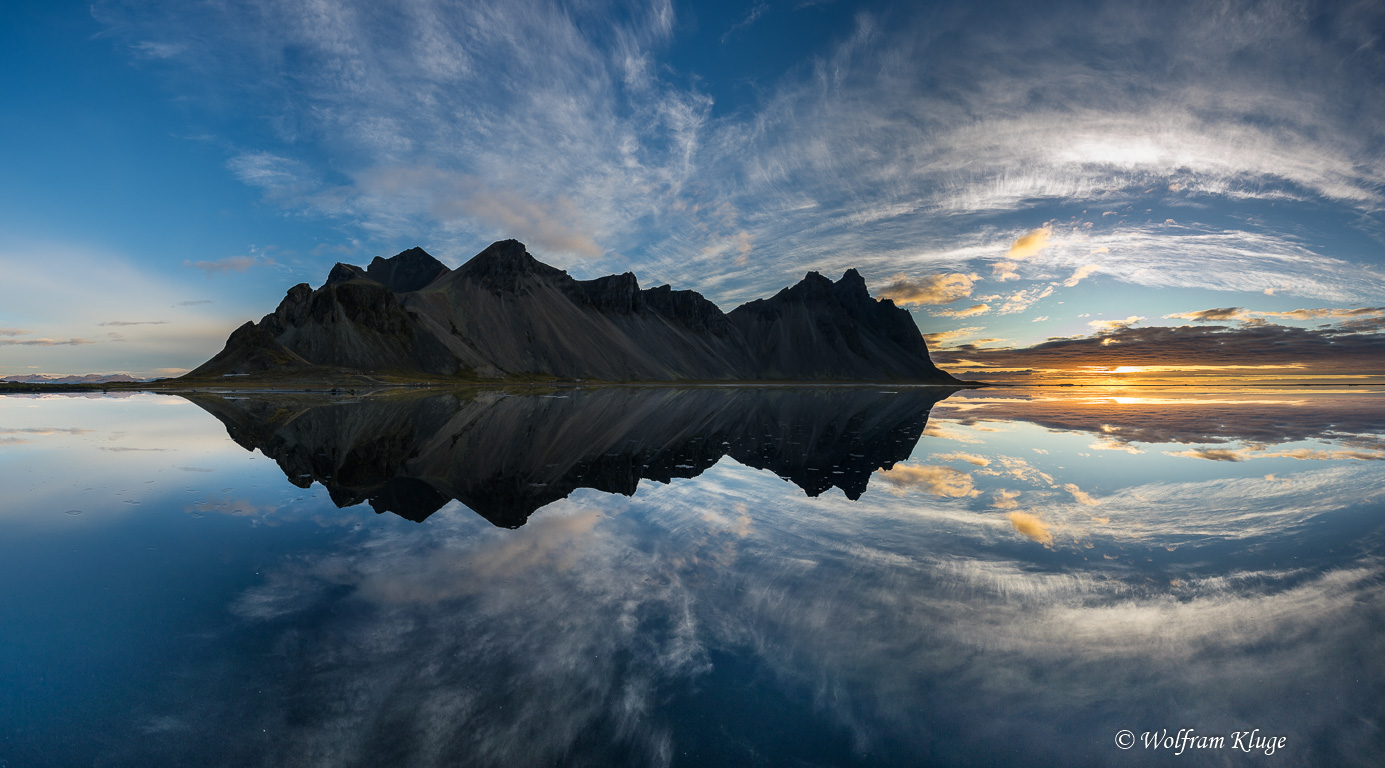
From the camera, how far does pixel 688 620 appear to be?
7250 millimetres

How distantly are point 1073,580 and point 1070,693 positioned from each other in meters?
3.72

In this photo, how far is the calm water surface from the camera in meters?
4.96

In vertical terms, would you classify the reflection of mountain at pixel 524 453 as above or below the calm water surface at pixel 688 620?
above

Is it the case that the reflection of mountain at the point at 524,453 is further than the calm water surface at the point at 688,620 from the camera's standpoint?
Yes

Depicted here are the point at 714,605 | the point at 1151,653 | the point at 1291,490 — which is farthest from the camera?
the point at 1291,490

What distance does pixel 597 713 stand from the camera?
17.0ft

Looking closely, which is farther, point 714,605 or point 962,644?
point 714,605

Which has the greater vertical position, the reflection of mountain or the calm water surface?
the reflection of mountain

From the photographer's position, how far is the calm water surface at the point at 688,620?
16.3 ft

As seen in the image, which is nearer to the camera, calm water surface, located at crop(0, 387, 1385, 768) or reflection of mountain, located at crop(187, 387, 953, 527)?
calm water surface, located at crop(0, 387, 1385, 768)

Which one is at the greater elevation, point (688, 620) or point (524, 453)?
point (524, 453)

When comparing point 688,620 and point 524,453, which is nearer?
point 688,620

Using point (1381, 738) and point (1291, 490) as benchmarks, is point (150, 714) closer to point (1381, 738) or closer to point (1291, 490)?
point (1381, 738)

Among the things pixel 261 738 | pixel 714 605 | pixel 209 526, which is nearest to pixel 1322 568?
pixel 714 605
